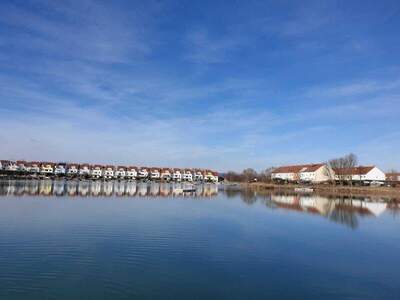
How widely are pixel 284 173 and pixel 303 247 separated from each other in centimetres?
9365

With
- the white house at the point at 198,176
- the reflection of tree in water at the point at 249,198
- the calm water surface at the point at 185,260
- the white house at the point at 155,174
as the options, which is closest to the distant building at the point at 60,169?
the white house at the point at 155,174

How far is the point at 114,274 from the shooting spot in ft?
34.0

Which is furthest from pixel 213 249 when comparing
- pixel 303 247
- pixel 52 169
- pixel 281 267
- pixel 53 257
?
pixel 52 169

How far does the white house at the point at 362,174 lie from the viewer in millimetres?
79750

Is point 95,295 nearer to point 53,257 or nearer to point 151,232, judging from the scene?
point 53,257

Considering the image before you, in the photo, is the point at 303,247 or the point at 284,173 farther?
the point at 284,173

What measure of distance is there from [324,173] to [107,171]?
224 ft

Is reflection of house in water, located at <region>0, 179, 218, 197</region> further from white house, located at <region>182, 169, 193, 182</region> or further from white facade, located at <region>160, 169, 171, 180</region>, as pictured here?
white house, located at <region>182, 169, 193, 182</region>

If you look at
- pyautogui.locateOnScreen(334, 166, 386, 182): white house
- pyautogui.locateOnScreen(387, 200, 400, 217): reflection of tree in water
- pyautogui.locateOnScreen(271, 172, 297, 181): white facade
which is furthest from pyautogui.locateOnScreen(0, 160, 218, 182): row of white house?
pyautogui.locateOnScreen(387, 200, 400, 217): reflection of tree in water

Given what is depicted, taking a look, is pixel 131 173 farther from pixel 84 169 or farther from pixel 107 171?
pixel 84 169

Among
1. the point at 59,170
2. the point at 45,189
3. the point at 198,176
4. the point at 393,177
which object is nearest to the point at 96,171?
the point at 59,170

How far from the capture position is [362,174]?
83.8 m

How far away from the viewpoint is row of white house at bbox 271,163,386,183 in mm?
80500

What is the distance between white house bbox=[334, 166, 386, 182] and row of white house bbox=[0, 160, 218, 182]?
59517 millimetres
